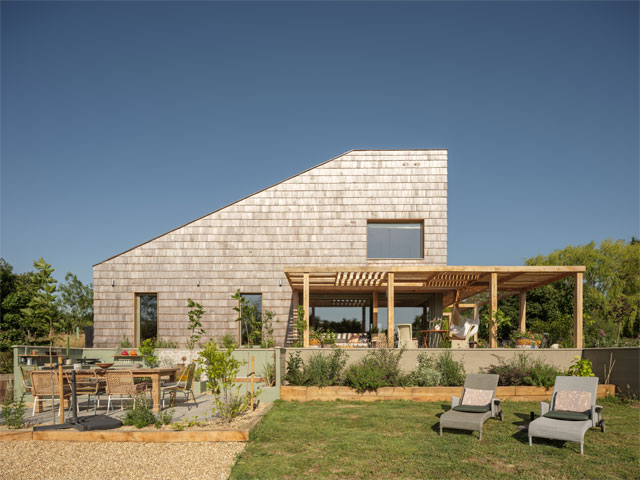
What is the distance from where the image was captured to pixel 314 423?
7.73m

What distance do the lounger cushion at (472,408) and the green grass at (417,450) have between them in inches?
11.8

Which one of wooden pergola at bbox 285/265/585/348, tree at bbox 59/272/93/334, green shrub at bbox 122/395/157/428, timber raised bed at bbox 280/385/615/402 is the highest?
wooden pergola at bbox 285/265/585/348

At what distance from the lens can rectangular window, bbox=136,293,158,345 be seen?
16.4m

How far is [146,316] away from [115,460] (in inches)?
448

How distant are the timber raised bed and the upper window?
6.99 m

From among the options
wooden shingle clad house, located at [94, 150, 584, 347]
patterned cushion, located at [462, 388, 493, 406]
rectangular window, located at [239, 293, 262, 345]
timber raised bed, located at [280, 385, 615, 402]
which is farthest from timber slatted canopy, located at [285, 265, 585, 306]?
patterned cushion, located at [462, 388, 493, 406]

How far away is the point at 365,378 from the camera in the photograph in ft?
33.2

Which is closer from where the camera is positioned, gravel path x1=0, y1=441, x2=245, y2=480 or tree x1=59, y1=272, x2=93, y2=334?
gravel path x1=0, y1=441, x2=245, y2=480

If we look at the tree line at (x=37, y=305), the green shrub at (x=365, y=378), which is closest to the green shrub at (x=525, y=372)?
the green shrub at (x=365, y=378)

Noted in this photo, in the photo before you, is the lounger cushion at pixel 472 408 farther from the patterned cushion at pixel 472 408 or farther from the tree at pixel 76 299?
the tree at pixel 76 299

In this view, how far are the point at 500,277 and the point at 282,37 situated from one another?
9.93 metres

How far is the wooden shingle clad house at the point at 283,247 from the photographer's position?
16.4 m

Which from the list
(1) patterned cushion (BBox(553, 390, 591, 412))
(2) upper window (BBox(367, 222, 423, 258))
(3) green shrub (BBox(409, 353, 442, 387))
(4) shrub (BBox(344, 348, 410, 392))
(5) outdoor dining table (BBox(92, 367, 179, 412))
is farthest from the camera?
(2) upper window (BBox(367, 222, 423, 258))

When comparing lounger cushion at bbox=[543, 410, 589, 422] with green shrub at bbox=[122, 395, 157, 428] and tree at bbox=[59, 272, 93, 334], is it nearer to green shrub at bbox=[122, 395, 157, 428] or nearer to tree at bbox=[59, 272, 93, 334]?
green shrub at bbox=[122, 395, 157, 428]
